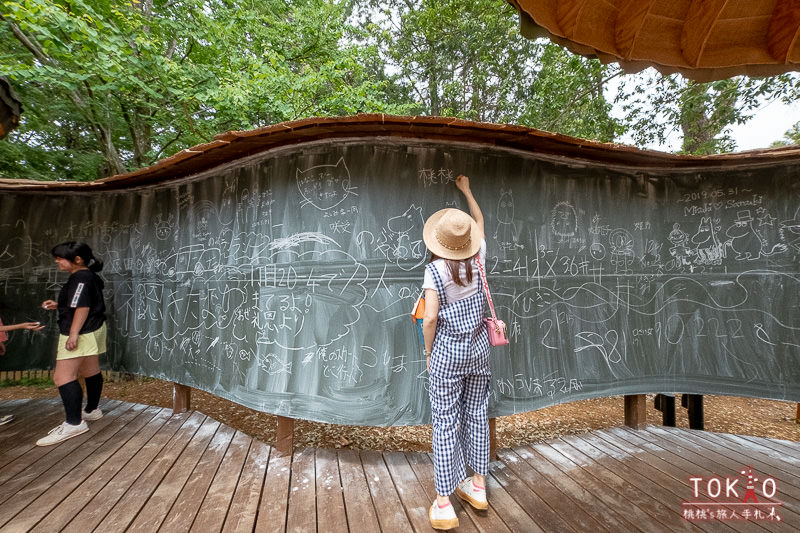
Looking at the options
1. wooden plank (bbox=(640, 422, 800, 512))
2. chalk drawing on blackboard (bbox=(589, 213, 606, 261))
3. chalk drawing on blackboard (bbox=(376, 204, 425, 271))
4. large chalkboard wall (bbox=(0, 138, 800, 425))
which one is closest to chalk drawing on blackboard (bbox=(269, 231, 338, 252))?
large chalkboard wall (bbox=(0, 138, 800, 425))

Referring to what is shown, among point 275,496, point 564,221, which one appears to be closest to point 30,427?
point 275,496

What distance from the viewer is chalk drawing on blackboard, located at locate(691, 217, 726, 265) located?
12.4 feet

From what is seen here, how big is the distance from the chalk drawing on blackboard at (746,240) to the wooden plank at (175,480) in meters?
6.03

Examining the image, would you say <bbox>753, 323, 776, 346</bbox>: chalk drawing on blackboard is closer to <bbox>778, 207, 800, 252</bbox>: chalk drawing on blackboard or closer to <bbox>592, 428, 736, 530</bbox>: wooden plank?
<bbox>778, 207, 800, 252</bbox>: chalk drawing on blackboard

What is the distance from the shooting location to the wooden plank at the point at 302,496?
94.4 inches

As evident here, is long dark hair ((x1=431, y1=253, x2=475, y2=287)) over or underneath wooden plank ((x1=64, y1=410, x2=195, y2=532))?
over

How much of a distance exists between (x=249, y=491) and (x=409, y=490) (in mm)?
1334

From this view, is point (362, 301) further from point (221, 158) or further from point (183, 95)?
point (183, 95)

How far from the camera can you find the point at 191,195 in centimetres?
419

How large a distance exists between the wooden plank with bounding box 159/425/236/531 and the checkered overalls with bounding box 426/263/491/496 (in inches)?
66.9

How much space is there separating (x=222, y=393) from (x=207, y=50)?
7402mm

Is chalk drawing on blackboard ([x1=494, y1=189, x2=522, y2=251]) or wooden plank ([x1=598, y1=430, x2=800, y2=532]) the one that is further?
chalk drawing on blackboard ([x1=494, y1=189, x2=522, y2=251])

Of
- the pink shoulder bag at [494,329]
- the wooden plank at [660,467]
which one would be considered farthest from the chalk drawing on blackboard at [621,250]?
the pink shoulder bag at [494,329]

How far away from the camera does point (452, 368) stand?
237 cm
